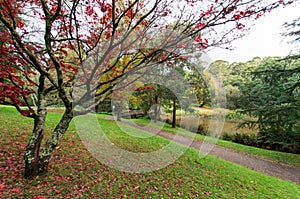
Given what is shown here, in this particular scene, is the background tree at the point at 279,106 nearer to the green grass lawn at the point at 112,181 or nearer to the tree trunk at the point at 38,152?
the green grass lawn at the point at 112,181

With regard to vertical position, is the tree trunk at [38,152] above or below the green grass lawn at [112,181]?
above

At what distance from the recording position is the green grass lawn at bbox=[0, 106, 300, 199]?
8.01ft

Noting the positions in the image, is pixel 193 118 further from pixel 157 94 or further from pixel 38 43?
pixel 38 43

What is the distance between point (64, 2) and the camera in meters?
2.58

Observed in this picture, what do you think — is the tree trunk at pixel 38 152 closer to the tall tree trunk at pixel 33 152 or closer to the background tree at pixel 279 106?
the tall tree trunk at pixel 33 152

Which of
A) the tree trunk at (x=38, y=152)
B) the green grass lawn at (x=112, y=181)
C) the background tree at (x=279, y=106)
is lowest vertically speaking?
the green grass lawn at (x=112, y=181)

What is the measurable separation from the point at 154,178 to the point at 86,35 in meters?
3.16

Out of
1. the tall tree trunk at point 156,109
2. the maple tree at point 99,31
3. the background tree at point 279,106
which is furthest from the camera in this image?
the tall tree trunk at point 156,109

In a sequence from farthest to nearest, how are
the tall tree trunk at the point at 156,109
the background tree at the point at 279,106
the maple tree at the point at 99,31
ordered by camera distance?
the tall tree trunk at the point at 156,109, the background tree at the point at 279,106, the maple tree at the point at 99,31

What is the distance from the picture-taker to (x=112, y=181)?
2.97 m

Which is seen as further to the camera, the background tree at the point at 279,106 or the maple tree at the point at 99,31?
the background tree at the point at 279,106

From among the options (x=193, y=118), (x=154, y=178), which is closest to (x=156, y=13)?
(x=154, y=178)

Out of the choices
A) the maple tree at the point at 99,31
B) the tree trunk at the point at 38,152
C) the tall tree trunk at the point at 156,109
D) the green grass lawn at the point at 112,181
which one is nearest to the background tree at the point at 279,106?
the green grass lawn at the point at 112,181

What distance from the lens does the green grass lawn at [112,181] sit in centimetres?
244
